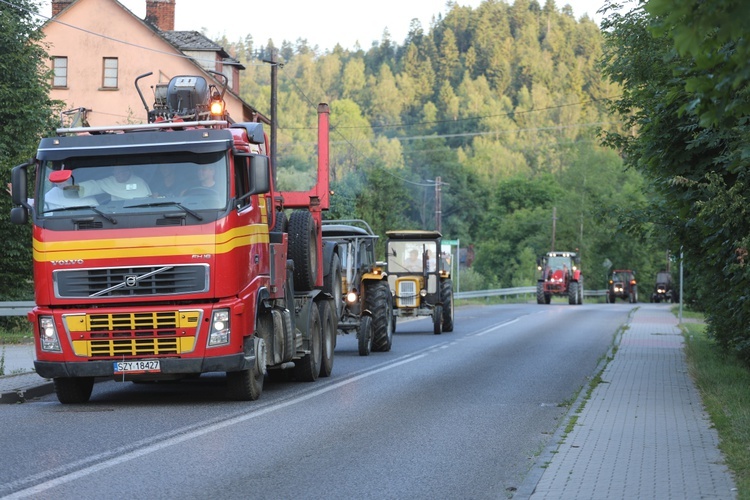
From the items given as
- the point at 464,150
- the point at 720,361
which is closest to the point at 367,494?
the point at 720,361


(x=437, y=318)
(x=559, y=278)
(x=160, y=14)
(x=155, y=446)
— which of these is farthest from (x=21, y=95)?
(x=559, y=278)

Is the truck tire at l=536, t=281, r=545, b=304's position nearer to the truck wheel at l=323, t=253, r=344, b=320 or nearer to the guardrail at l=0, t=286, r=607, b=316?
the guardrail at l=0, t=286, r=607, b=316

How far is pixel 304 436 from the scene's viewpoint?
11.2 m

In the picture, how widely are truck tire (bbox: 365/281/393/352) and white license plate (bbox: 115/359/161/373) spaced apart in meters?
10.8

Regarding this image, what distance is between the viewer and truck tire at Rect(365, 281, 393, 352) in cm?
2386

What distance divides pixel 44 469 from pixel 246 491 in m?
1.83

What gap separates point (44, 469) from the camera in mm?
9055

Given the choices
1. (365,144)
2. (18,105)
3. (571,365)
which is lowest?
(571,365)

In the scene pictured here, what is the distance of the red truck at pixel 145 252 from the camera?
1312 cm

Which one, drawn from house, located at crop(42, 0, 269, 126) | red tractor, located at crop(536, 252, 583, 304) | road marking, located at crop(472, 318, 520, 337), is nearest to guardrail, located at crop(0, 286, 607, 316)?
red tractor, located at crop(536, 252, 583, 304)

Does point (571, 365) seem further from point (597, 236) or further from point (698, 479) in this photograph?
point (597, 236)

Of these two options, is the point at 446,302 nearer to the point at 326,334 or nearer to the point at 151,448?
the point at 326,334

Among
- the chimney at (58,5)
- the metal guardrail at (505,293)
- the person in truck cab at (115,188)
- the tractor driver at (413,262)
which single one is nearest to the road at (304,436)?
the person in truck cab at (115,188)

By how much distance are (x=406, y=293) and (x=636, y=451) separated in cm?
2201
